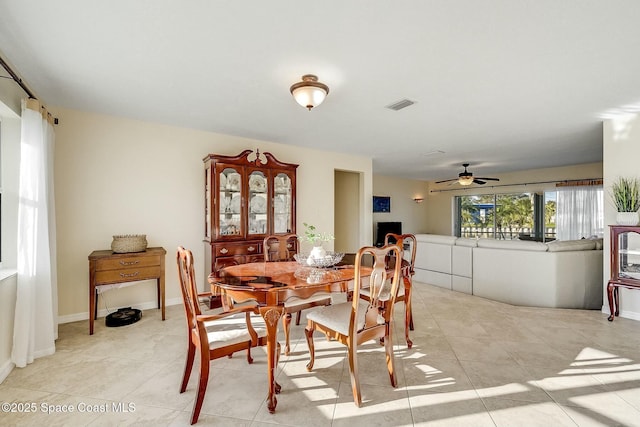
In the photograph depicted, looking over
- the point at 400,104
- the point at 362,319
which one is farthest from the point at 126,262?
the point at 400,104

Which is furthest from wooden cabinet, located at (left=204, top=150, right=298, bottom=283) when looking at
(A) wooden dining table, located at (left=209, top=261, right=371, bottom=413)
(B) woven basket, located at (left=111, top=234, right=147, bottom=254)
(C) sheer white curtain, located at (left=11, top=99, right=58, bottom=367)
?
(C) sheer white curtain, located at (left=11, top=99, right=58, bottom=367)

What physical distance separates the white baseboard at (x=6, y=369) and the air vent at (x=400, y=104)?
387 centimetres

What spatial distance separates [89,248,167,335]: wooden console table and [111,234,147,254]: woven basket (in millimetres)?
65

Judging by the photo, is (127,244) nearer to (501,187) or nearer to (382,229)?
(382,229)

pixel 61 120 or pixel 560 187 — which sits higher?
pixel 61 120

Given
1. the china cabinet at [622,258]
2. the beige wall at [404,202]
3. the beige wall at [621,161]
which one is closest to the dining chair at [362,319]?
the china cabinet at [622,258]

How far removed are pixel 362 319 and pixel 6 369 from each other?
2629 millimetres

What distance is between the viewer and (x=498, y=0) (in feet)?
5.00

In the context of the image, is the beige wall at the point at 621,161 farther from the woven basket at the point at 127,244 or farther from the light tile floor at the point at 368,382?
the woven basket at the point at 127,244

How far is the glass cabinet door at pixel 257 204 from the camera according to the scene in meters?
3.90

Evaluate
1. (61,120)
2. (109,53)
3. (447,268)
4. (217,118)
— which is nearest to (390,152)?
(447,268)

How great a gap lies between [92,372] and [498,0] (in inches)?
141

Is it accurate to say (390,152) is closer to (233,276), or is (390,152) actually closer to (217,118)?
(217,118)

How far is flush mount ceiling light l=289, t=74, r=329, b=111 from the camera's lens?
2301 mm
